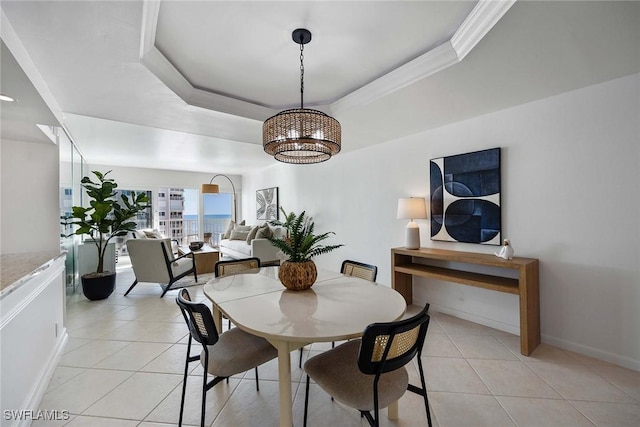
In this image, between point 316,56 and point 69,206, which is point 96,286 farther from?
point 316,56

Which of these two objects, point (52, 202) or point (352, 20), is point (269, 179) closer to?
point (52, 202)

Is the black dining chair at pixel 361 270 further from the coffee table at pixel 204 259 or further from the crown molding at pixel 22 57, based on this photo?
the coffee table at pixel 204 259

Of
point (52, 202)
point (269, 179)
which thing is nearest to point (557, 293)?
point (52, 202)

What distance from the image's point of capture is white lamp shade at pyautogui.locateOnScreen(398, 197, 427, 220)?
3.30m

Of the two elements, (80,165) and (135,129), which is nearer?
(135,129)

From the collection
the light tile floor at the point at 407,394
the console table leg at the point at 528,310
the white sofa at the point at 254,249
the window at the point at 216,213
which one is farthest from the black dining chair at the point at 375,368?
the window at the point at 216,213

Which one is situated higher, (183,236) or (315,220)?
(315,220)

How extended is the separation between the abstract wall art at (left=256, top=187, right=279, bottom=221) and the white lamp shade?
3.98 meters

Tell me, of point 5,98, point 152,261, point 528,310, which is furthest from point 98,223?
point 528,310

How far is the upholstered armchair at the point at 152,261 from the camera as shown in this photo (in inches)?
159

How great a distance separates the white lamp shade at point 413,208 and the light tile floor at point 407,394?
133 centimetres

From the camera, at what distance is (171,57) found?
2.20m

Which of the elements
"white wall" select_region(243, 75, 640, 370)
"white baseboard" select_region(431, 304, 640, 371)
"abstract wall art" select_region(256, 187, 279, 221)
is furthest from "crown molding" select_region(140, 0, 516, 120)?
"abstract wall art" select_region(256, 187, 279, 221)

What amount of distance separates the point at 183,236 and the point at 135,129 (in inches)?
190
